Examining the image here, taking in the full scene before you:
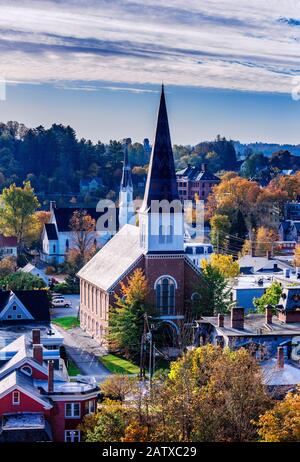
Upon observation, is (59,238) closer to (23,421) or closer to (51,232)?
(51,232)

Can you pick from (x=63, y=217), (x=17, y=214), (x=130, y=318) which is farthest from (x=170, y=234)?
(x=63, y=217)

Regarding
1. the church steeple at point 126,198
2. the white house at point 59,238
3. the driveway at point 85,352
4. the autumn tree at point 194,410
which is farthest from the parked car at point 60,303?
the autumn tree at point 194,410

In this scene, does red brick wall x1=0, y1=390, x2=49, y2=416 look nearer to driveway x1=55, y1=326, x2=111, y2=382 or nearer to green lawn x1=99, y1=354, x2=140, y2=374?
driveway x1=55, y1=326, x2=111, y2=382

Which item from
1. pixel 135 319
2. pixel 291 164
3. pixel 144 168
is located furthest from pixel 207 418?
pixel 291 164

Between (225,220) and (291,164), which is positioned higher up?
(291,164)

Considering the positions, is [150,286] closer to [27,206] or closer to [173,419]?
[173,419]

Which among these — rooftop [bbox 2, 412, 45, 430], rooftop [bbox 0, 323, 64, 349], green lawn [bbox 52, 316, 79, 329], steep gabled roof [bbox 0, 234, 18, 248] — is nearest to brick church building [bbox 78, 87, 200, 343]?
rooftop [bbox 0, 323, 64, 349]
